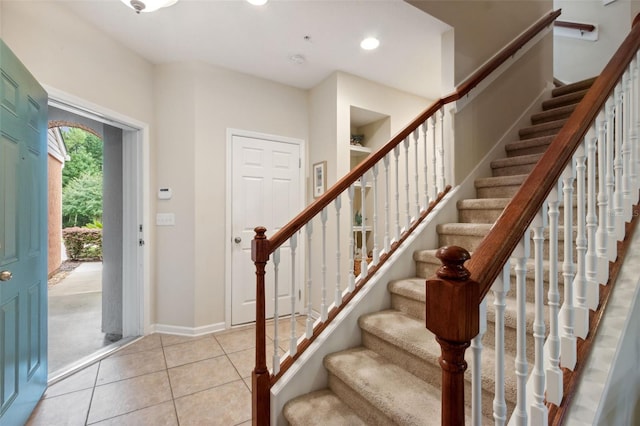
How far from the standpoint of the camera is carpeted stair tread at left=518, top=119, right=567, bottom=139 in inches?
101

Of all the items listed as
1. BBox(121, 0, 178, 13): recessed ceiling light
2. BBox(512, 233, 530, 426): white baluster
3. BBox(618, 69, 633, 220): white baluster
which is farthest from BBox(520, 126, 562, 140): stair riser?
BBox(121, 0, 178, 13): recessed ceiling light

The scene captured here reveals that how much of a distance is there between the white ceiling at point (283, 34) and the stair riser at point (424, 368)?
7.56ft

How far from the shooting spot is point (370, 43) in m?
2.65

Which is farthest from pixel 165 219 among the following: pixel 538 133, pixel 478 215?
pixel 538 133

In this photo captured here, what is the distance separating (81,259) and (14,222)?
829cm

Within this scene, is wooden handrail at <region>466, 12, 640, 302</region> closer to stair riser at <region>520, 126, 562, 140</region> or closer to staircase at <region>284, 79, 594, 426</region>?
staircase at <region>284, 79, 594, 426</region>

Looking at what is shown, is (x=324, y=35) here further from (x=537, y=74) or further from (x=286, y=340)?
(x=286, y=340)

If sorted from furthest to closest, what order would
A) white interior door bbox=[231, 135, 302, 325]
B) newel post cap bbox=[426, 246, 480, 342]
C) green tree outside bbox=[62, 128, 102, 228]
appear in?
green tree outside bbox=[62, 128, 102, 228] → white interior door bbox=[231, 135, 302, 325] → newel post cap bbox=[426, 246, 480, 342]

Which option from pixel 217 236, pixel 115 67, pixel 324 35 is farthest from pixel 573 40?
pixel 115 67

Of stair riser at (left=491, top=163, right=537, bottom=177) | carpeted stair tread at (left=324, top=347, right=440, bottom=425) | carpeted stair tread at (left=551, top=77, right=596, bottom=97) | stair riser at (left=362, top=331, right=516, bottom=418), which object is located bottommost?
carpeted stair tread at (left=324, top=347, right=440, bottom=425)

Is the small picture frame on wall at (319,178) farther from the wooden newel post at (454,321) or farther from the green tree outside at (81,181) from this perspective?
the green tree outside at (81,181)

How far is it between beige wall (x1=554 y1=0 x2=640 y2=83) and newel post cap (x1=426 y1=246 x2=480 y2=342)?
4.89 meters

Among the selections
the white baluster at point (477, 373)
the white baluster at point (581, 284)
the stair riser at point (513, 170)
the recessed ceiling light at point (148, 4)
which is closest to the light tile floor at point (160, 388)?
the white baluster at point (477, 373)

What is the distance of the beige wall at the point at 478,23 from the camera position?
2396 millimetres
